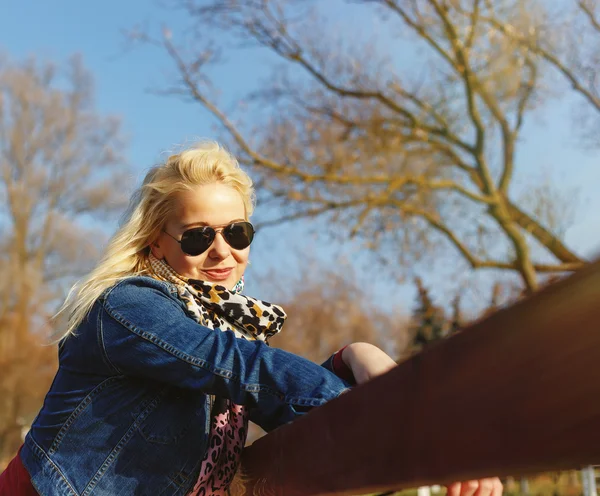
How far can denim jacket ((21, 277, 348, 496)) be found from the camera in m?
1.17

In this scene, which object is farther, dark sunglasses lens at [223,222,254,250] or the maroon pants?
dark sunglasses lens at [223,222,254,250]

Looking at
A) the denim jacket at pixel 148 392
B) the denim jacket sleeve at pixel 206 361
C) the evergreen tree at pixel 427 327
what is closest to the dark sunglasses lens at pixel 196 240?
the denim jacket at pixel 148 392

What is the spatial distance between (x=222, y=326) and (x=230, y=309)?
0.15ft

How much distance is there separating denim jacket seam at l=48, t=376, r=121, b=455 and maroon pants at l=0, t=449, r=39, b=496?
0.43ft

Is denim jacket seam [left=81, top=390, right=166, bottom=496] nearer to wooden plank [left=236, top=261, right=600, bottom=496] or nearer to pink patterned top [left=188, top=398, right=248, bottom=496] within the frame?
pink patterned top [left=188, top=398, right=248, bottom=496]

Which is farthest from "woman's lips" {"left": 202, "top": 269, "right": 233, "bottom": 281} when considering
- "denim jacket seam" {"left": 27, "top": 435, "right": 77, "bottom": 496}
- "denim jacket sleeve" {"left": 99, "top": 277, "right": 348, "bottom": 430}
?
"denim jacket seam" {"left": 27, "top": 435, "right": 77, "bottom": 496}

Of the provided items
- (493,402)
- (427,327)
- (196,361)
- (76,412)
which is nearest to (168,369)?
(196,361)

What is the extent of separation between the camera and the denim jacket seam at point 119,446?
1.31 metres

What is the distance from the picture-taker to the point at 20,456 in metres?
1.54

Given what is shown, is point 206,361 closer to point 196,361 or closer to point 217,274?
point 196,361

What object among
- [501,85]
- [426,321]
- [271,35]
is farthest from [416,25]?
[426,321]

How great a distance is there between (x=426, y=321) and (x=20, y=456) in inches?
684

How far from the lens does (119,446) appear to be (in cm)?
132

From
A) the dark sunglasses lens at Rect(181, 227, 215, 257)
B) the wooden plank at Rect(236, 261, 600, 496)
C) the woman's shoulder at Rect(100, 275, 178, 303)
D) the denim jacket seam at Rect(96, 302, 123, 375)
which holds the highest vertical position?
the dark sunglasses lens at Rect(181, 227, 215, 257)
